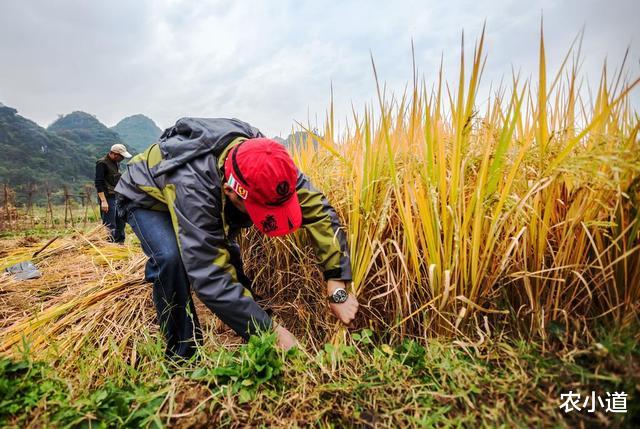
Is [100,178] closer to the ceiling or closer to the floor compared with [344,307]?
closer to the ceiling

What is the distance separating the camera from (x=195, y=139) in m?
1.46

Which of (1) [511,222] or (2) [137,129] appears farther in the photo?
(2) [137,129]

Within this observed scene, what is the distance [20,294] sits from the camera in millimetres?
2225

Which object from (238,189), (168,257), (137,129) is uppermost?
(137,129)

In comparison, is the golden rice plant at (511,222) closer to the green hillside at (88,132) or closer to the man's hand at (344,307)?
the man's hand at (344,307)

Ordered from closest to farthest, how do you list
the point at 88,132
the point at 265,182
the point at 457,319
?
the point at 457,319 < the point at 265,182 < the point at 88,132

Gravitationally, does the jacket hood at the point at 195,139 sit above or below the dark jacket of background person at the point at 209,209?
above

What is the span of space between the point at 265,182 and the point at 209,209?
12.5 inches

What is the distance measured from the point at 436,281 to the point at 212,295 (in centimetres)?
90

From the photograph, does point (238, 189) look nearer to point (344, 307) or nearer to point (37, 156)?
point (344, 307)

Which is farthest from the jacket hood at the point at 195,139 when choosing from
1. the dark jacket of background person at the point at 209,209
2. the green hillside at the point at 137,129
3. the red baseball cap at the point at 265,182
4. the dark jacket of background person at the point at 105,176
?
the green hillside at the point at 137,129

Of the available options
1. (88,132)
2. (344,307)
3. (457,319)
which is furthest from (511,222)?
(88,132)

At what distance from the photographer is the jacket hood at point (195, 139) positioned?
1415 millimetres

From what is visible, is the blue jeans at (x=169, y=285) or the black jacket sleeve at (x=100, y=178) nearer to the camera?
the blue jeans at (x=169, y=285)
